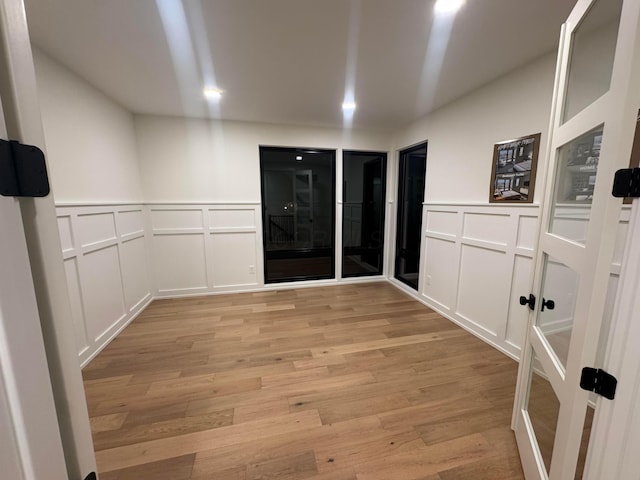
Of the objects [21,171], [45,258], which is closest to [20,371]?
[45,258]

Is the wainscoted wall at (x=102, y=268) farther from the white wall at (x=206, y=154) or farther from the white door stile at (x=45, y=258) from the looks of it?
the white door stile at (x=45, y=258)

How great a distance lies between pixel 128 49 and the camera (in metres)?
1.92

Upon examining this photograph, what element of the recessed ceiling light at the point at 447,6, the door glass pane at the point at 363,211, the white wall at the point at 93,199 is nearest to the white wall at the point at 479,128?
the door glass pane at the point at 363,211

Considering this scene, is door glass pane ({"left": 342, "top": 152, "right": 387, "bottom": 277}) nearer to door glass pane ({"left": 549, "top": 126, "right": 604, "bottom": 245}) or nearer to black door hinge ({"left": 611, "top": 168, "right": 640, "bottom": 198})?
door glass pane ({"left": 549, "top": 126, "right": 604, "bottom": 245})

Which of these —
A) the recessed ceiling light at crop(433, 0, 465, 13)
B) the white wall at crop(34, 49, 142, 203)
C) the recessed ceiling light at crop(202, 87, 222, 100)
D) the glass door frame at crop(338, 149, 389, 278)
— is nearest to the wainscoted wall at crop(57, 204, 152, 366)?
the white wall at crop(34, 49, 142, 203)

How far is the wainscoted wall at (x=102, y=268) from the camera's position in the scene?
2145 millimetres

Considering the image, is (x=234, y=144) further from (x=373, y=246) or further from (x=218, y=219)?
(x=373, y=246)

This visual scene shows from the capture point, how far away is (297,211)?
429cm

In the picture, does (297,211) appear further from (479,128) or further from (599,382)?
(599,382)

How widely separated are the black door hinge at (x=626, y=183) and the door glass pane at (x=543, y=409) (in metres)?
0.83

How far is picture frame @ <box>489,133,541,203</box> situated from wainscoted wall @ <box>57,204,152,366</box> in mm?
3675

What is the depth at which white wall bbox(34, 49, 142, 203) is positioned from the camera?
1988 millimetres

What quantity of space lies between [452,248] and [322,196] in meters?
2.08

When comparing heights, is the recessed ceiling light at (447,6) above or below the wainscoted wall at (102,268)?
above
